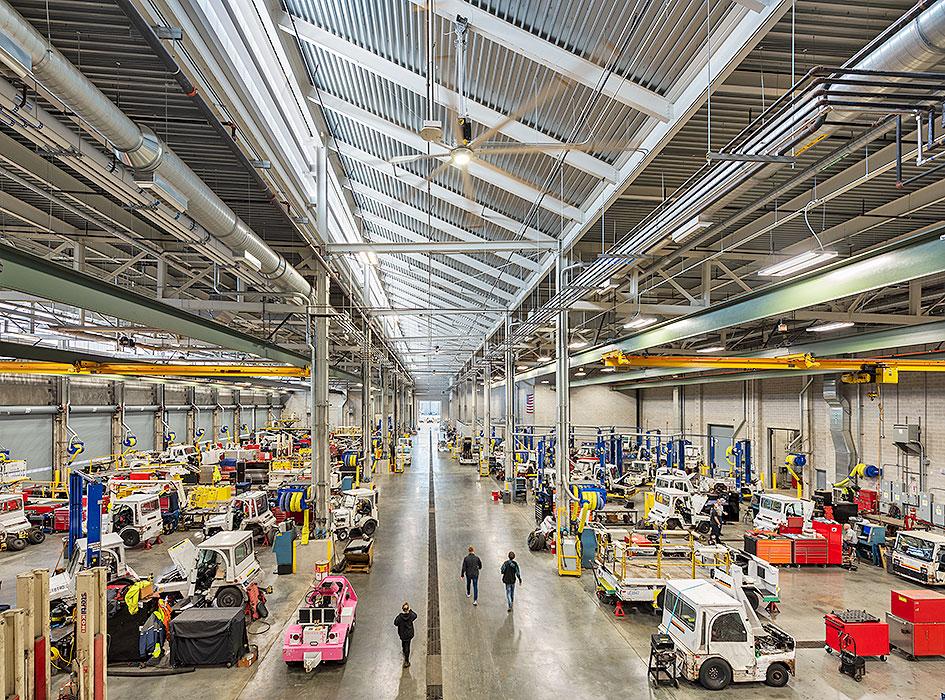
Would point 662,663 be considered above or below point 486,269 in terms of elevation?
below

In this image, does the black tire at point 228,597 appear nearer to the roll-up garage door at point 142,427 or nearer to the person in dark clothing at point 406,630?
the person in dark clothing at point 406,630

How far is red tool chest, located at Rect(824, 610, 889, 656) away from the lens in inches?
403

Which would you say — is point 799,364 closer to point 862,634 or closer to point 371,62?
point 862,634

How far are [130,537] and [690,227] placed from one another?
64.4 feet

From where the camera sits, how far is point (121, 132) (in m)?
5.89

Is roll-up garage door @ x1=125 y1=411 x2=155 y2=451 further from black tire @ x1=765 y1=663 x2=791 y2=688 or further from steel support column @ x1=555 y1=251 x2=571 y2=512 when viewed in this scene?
black tire @ x1=765 y1=663 x2=791 y2=688

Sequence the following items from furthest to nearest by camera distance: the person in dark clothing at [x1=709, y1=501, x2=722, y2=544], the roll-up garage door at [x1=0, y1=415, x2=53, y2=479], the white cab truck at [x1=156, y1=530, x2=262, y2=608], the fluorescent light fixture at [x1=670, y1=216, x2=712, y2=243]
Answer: the roll-up garage door at [x1=0, y1=415, x2=53, y2=479]
the person in dark clothing at [x1=709, y1=501, x2=722, y2=544]
the white cab truck at [x1=156, y1=530, x2=262, y2=608]
the fluorescent light fixture at [x1=670, y1=216, x2=712, y2=243]

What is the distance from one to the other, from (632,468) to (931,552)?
17388mm

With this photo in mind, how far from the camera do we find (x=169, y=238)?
14953 mm

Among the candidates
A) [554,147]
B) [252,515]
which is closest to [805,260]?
[554,147]

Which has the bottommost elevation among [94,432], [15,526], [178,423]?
[15,526]

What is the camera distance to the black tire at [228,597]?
1210 centimetres

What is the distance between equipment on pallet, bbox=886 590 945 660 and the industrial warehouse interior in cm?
6

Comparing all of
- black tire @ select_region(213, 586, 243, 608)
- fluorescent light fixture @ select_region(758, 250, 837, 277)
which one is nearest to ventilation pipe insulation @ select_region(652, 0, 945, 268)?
fluorescent light fixture @ select_region(758, 250, 837, 277)
